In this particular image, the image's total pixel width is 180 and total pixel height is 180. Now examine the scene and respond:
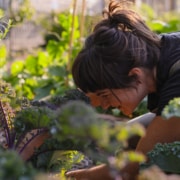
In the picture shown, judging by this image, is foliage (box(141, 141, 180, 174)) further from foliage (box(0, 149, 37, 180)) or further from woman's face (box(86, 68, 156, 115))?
foliage (box(0, 149, 37, 180))

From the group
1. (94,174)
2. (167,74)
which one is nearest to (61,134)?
(94,174)

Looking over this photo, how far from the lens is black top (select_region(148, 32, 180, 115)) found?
7.17ft

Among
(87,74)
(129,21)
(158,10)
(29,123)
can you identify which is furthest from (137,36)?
(158,10)

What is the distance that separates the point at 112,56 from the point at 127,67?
0.08 metres

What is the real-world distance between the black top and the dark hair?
0.06 meters

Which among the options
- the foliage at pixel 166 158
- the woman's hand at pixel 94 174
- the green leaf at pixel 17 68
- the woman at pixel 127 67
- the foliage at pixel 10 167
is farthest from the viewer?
the green leaf at pixel 17 68

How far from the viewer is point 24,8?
16.5 feet

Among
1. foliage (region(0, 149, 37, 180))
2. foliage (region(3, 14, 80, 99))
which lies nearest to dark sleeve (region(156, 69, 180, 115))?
foliage (region(0, 149, 37, 180))

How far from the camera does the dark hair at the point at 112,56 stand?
213cm

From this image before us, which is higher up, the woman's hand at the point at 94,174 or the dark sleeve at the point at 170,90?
the dark sleeve at the point at 170,90

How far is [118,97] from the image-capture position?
7.27ft

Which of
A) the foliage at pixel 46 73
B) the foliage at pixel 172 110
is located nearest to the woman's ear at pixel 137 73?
the foliage at pixel 172 110

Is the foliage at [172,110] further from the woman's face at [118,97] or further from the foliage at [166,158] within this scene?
the woman's face at [118,97]

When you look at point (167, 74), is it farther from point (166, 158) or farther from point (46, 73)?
point (46, 73)
